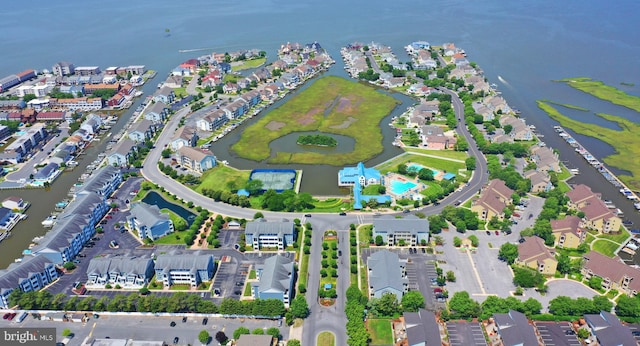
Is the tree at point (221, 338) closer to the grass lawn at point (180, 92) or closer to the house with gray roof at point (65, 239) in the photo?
the house with gray roof at point (65, 239)

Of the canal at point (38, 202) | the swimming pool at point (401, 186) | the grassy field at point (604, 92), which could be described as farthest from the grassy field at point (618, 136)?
the canal at point (38, 202)

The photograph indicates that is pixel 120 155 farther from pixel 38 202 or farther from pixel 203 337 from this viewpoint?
pixel 203 337

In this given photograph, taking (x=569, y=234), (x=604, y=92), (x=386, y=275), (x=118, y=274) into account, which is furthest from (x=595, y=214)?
(x=604, y=92)

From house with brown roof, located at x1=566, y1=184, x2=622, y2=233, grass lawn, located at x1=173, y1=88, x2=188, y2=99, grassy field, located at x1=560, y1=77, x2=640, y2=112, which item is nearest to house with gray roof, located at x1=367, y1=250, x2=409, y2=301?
house with brown roof, located at x1=566, y1=184, x2=622, y2=233

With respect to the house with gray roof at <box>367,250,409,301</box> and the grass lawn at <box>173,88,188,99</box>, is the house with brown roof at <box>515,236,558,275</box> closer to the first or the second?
the house with gray roof at <box>367,250,409,301</box>

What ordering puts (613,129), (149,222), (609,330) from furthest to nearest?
(613,129)
(149,222)
(609,330)
